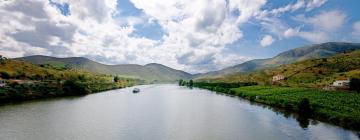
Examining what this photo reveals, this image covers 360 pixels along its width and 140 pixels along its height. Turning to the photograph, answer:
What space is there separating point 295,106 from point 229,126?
68.4 feet

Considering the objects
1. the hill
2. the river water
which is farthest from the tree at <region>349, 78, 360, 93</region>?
the hill

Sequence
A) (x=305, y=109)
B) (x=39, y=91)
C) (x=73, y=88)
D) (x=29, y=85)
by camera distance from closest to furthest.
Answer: (x=305, y=109) → (x=29, y=85) → (x=39, y=91) → (x=73, y=88)

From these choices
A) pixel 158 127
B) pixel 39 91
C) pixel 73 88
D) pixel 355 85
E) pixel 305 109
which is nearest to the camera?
pixel 158 127

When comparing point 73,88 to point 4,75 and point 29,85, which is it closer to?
point 29,85

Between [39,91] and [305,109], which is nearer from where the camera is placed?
[305,109]

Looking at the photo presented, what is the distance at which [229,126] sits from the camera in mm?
42344

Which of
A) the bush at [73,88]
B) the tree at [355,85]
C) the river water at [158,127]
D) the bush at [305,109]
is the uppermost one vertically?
the tree at [355,85]

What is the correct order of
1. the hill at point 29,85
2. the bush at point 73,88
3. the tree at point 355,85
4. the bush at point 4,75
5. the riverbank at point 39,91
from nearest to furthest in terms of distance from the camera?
the riverbank at point 39,91, the hill at point 29,85, the tree at point 355,85, the bush at point 4,75, the bush at point 73,88

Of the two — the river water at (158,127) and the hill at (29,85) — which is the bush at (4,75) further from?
the river water at (158,127)

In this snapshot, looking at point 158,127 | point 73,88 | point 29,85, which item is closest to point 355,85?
point 158,127

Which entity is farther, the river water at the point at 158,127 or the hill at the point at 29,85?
the hill at the point at 29,85

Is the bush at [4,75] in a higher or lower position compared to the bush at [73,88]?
higher

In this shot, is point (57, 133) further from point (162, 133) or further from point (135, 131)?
point (162, 133)

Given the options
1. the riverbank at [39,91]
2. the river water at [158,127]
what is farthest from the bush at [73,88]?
the river water at [158,127]
